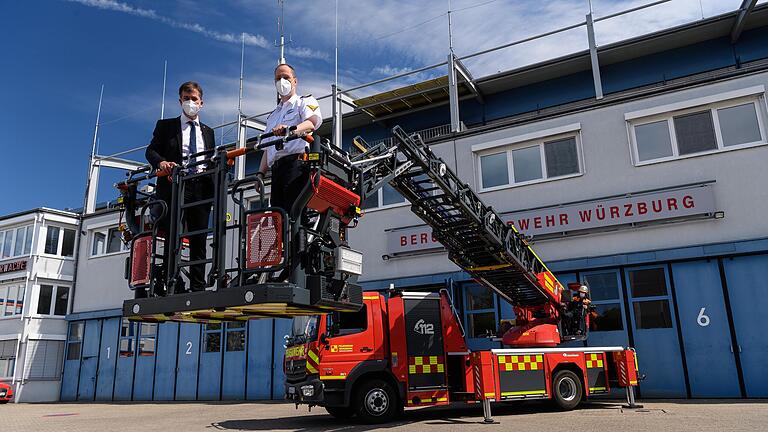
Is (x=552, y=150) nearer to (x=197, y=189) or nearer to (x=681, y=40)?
(x=681, y=40)

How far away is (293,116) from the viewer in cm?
573

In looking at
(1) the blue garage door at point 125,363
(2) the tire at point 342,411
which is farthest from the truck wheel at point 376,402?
(1) the blue garage door at point 125,363

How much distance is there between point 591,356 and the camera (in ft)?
39.4

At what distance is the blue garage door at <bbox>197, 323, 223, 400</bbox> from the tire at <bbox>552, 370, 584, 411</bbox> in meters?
11.8

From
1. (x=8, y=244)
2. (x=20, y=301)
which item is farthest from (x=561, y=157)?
(x=8, y=244)

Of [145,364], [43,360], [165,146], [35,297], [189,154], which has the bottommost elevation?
[145,364]

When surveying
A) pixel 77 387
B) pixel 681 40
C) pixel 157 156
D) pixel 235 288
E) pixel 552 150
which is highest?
pixel 681 40

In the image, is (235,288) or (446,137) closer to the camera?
(235,288)

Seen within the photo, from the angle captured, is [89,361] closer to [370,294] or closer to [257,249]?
[370,294]

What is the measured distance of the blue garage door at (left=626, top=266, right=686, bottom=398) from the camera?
44.2 ft

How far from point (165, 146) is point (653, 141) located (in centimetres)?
1294

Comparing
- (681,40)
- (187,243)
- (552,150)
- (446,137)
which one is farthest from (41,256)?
(681,40)

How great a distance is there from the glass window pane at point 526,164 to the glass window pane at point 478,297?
3186mm

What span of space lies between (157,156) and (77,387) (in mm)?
20946
